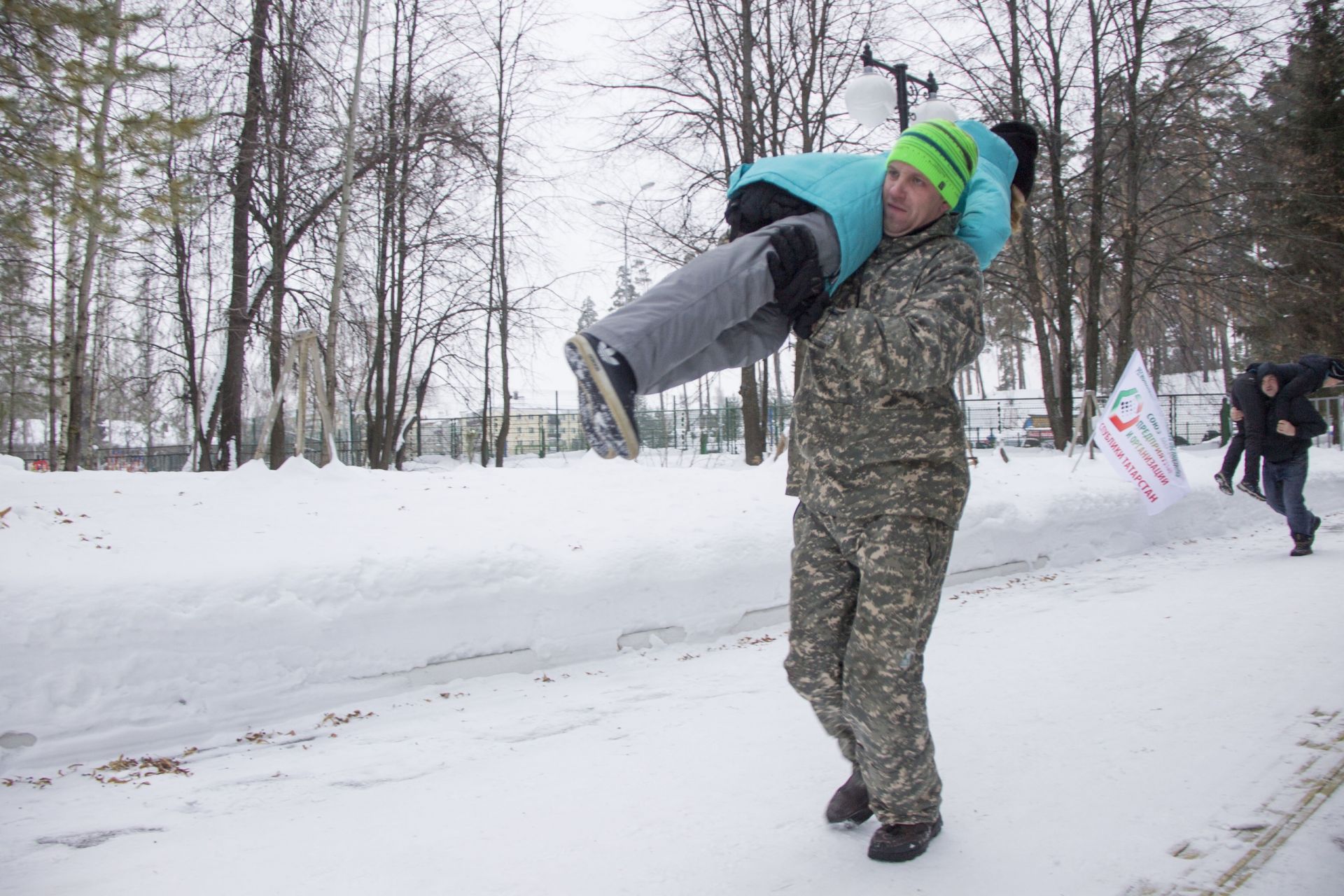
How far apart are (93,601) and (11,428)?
33523mm

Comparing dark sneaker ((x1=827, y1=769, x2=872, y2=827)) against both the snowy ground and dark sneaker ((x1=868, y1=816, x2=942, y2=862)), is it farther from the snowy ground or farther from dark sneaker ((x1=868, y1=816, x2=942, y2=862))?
dark sneaker ((x1=868, y1=816, x2=942, y2=862))

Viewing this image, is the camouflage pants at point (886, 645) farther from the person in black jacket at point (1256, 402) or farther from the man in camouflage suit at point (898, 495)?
the person in black jacket at point (1256, 402)

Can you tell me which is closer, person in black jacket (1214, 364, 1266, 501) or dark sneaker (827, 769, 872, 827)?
dark sneaker (827, 769, 872, 827)

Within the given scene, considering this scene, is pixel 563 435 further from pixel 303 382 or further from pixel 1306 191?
pixel 303 382

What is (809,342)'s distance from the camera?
7.65ft

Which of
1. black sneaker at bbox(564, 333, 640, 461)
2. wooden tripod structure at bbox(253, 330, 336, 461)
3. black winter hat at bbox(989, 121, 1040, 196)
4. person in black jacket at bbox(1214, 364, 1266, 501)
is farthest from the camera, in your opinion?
person in black jacket at bbox(1214, 364, 1266, 501)

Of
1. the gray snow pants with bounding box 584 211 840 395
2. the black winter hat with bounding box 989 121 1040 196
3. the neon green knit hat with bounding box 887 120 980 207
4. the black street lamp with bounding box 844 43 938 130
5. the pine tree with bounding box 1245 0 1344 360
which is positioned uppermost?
the pine tree with bounding box 1245 0 1344 360

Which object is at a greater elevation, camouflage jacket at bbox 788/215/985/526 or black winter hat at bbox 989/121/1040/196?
black winter hat at bbox 989/121/1040/196

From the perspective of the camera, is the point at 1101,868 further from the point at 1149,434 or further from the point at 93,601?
the point at 1149,434

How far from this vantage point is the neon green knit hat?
2346mm

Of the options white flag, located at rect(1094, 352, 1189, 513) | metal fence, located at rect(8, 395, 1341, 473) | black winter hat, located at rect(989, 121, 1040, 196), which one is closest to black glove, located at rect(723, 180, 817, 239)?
black winter hat, located at rect(989, 121, 1040, 196)

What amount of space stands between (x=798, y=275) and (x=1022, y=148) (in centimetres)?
137

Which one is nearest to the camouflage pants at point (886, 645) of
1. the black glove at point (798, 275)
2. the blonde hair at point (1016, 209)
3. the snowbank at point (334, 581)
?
the black glove at point (798, 275)

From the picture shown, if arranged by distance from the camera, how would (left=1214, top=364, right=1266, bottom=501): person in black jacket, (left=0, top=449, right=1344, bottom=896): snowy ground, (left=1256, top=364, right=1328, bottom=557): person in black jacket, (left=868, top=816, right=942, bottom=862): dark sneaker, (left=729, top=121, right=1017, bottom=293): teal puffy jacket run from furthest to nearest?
(left=1214, top=364, right=1266, bottom=501): person in black jacket
(left=1256, top=364, right=1328, bottom=557): person in black jacket
(left=0, top=449, right=1344, bottom=896): snowy ground
(left=868, top=816, right=942, bottom=862): dark sneaker
(left=729, top=121, right=1017, bottom=293): teal puffy jacket
